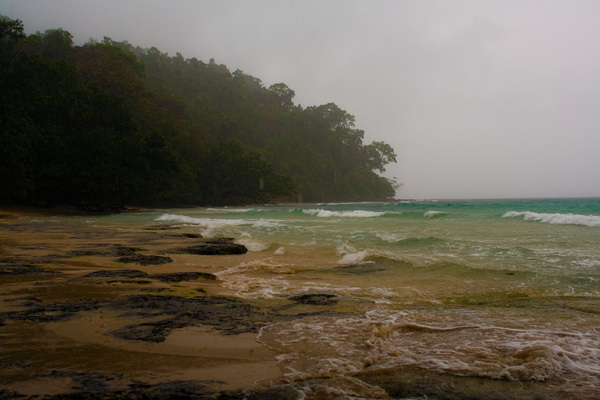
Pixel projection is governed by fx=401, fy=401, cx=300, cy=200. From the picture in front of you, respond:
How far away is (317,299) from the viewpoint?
4.29 m

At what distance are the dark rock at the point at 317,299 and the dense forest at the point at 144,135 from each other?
25.1 m

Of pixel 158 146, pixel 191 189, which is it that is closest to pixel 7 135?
pixel 158 146

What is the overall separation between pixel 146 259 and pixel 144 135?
29.2 metres

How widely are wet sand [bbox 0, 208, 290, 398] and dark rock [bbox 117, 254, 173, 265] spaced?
1.08 m

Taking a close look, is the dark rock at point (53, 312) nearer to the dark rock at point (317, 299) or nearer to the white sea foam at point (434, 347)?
the white sea foam at point (434, 347)

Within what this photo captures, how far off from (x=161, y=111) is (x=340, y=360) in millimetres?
46592

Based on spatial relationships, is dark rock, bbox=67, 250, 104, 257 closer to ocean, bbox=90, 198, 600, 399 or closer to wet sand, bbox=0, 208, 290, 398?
wet sand, bbox=0, 208, 290, 398

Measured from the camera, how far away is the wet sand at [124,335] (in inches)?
80.3

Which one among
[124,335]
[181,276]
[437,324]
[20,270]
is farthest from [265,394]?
[20,270]

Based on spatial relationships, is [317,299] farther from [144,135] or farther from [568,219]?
[144,135]

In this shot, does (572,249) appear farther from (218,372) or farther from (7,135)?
(7,135)

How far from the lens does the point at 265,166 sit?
163 feet

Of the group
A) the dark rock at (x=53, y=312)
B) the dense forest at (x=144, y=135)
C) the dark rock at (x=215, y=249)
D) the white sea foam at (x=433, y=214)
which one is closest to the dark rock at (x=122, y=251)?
the dark rock at (x=215, y=249)

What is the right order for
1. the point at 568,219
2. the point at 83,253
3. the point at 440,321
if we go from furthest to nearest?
the point at 568,219
the point at 83,253
the point at 440,321
